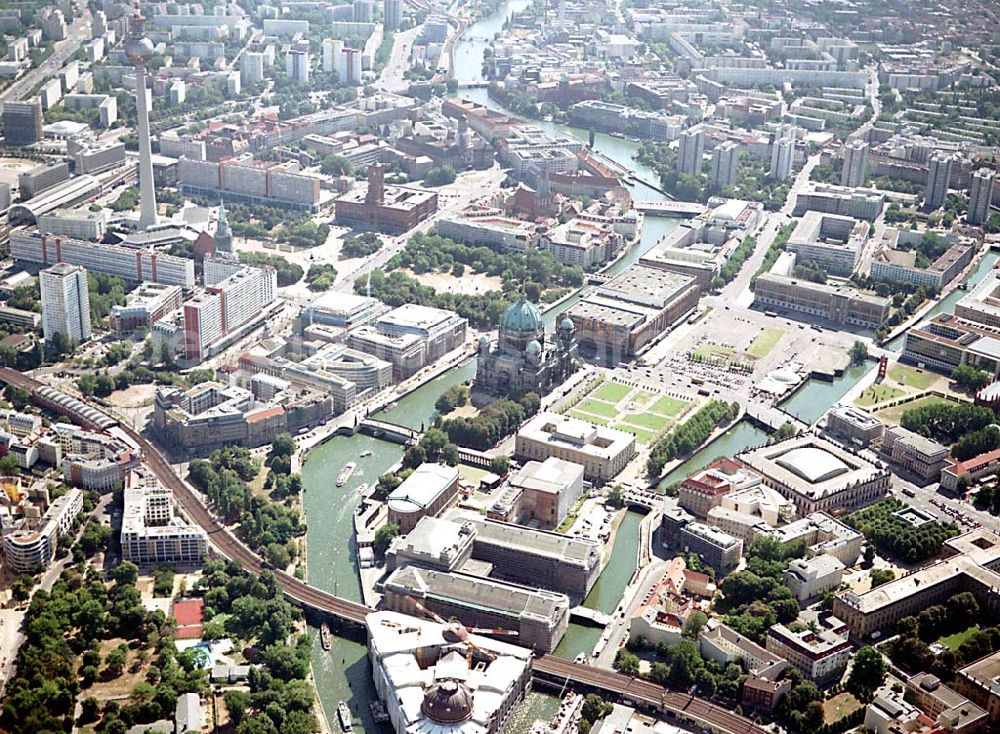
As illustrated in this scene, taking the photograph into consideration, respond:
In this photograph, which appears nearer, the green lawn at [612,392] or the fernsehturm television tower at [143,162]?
the green lawn at [612,392]

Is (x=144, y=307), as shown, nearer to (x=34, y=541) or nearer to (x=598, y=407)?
(x=34, y=541)

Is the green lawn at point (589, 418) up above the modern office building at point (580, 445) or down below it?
below

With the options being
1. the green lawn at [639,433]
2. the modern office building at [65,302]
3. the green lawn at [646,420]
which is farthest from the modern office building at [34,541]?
the green lawn at [646,420]

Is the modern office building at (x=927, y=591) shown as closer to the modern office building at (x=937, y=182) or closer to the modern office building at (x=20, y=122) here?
the modern office building at (x=937, y=182)

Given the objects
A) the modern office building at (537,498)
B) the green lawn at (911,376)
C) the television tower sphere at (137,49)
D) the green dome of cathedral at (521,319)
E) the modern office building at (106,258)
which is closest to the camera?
the modern office building at (537,498)

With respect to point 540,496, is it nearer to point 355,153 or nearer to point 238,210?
point 238,210

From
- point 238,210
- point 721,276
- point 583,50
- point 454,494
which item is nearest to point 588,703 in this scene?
point 454,494
